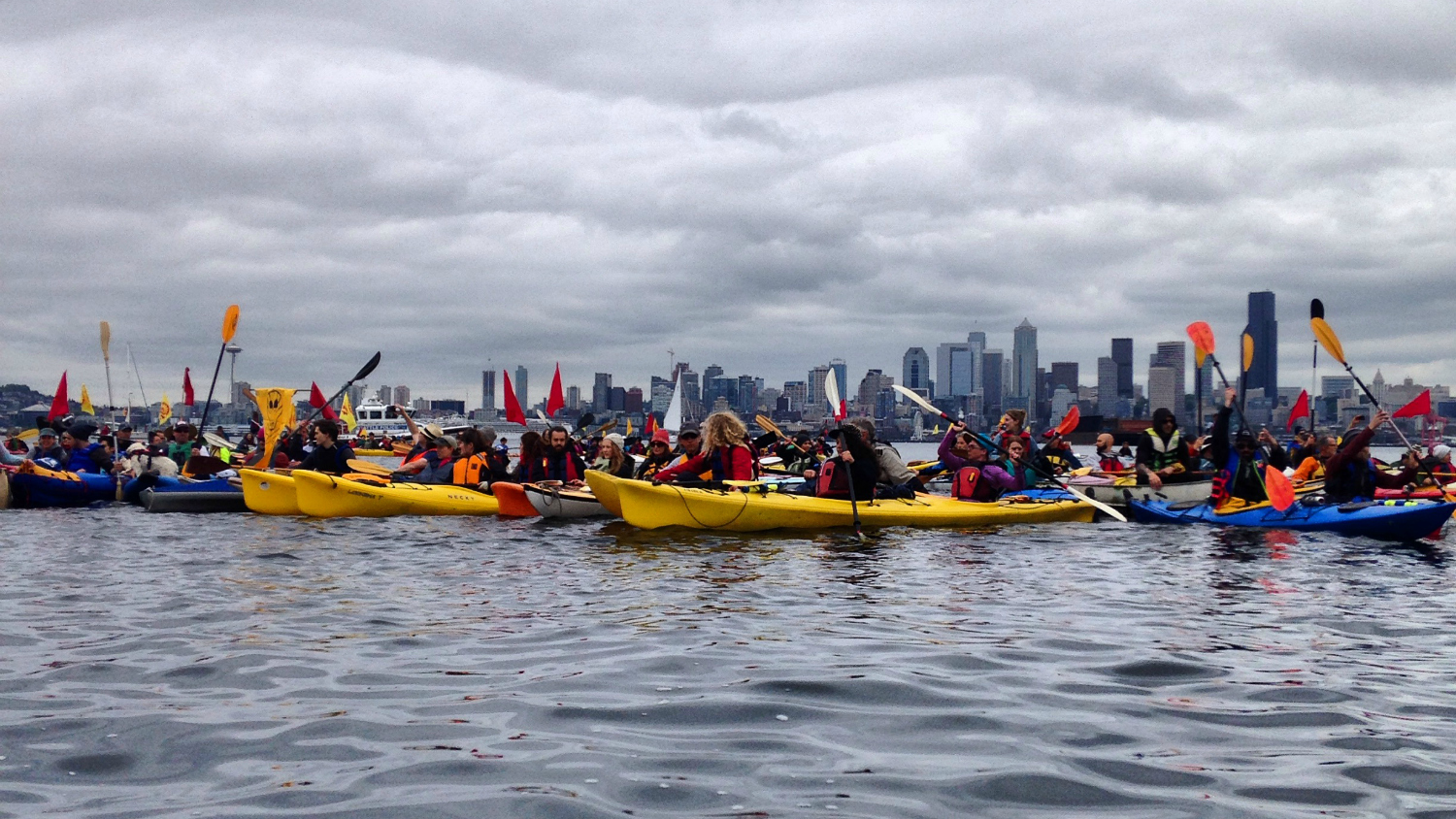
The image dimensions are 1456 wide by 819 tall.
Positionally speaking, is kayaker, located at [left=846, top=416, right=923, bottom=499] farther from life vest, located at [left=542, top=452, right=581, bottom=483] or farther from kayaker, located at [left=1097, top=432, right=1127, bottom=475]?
kayaker, located at [left=1097, top=432, right=1127, bottom=475]

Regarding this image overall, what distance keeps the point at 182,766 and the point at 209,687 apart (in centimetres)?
135

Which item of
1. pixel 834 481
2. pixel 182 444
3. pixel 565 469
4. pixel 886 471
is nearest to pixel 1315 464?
pixel 886 471

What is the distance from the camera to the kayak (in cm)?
1902

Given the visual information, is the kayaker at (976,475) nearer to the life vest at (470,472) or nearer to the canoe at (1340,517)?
the canoe at (1340,517)

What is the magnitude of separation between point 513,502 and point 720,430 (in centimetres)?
350

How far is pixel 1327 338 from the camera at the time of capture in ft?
54.2

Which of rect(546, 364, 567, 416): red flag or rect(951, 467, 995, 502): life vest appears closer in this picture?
rect(951, 467, 995, 502): life vest

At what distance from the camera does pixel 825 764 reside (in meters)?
4.44

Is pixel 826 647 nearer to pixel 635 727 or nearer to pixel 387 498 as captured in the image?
pixel 635 727

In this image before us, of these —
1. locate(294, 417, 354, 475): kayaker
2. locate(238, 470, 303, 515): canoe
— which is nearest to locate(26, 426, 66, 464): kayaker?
locate(238, 470, 303, 515): canoe

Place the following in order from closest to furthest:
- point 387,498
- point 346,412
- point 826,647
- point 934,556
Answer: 1. point 826,647
2. point 934,556
3. point 387,498
4. point 346,412

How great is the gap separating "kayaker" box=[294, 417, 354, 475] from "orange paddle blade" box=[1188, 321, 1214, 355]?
13224 mm

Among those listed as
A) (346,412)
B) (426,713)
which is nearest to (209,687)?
(426,713)

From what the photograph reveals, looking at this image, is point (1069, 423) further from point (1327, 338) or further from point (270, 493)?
point (270, 493)
